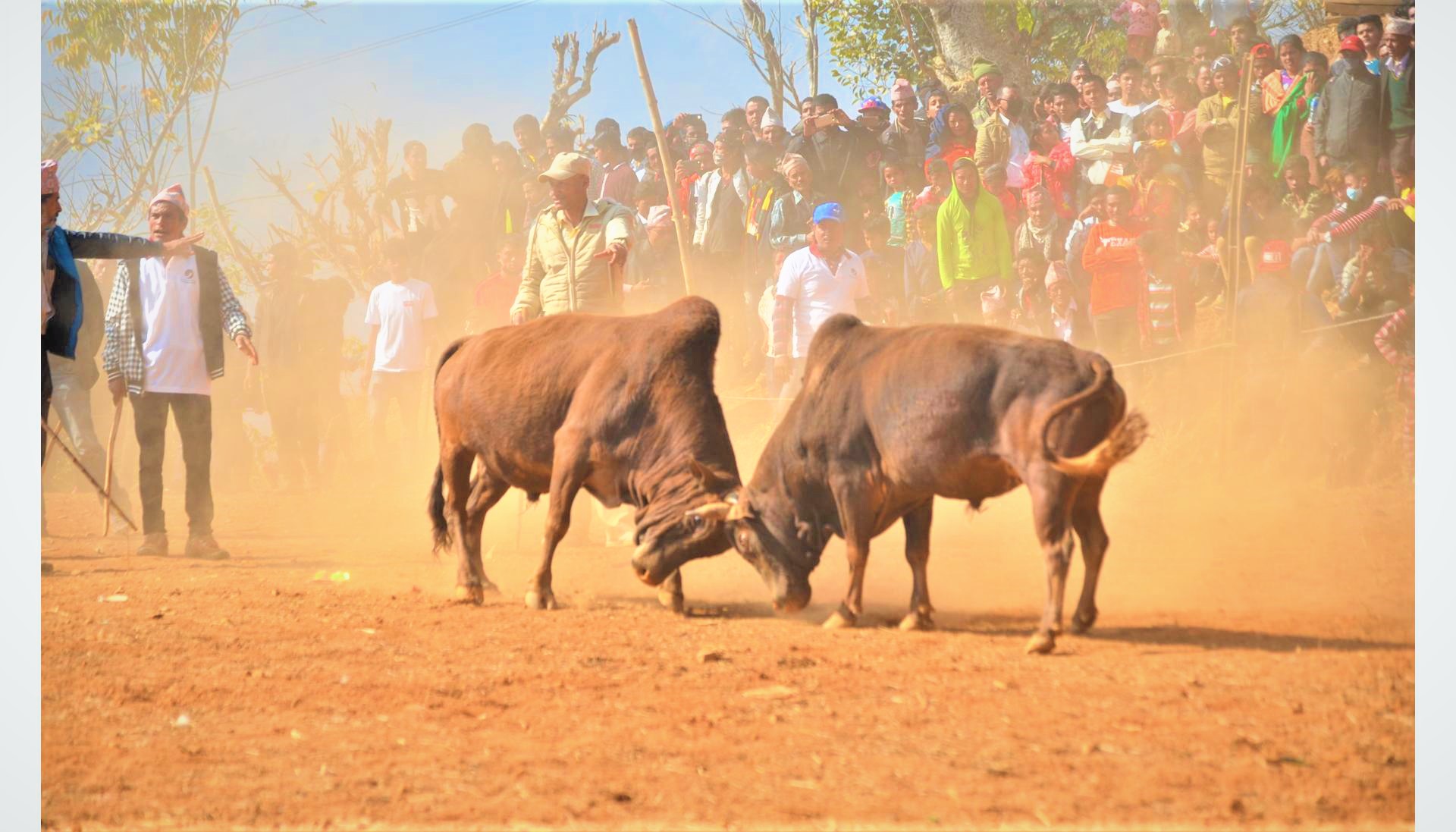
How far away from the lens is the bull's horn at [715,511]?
315 inches

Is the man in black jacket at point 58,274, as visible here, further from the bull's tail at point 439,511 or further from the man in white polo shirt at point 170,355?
the bull's tail at point 439,511

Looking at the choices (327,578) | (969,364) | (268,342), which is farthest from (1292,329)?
(268,342)

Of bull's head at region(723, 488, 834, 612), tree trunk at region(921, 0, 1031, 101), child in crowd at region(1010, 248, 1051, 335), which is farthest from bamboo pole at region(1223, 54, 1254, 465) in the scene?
bull's head at region(723, 488, 834, 612)

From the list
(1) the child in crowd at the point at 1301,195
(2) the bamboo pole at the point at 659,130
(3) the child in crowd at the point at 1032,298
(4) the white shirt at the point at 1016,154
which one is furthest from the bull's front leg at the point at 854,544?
(1) the child in crowd at the point at 1301,195

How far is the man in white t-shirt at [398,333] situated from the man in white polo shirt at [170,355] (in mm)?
3236

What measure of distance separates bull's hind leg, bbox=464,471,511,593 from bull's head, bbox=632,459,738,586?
5.00ft

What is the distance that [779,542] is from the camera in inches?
312

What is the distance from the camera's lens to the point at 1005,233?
12.3 metres

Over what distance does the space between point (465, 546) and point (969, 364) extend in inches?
148

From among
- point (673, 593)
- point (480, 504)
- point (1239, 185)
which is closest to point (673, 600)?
point (673, 593)

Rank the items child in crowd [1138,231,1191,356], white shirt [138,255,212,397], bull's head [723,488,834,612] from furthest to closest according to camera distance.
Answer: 1. child in crowd [1138,231,1191,356]
2. white shirt [138,255,212,397]
3. bull's head [723,488,834,612]

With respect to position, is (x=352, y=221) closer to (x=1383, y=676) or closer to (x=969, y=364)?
(x=969, y=364)

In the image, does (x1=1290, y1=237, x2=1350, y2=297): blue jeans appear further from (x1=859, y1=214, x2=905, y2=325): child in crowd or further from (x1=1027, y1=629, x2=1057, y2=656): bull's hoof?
(x1=1027, y1=629, x2=1057, y2=656): bull's hoof

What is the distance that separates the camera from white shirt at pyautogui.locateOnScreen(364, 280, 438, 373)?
1418 cm
